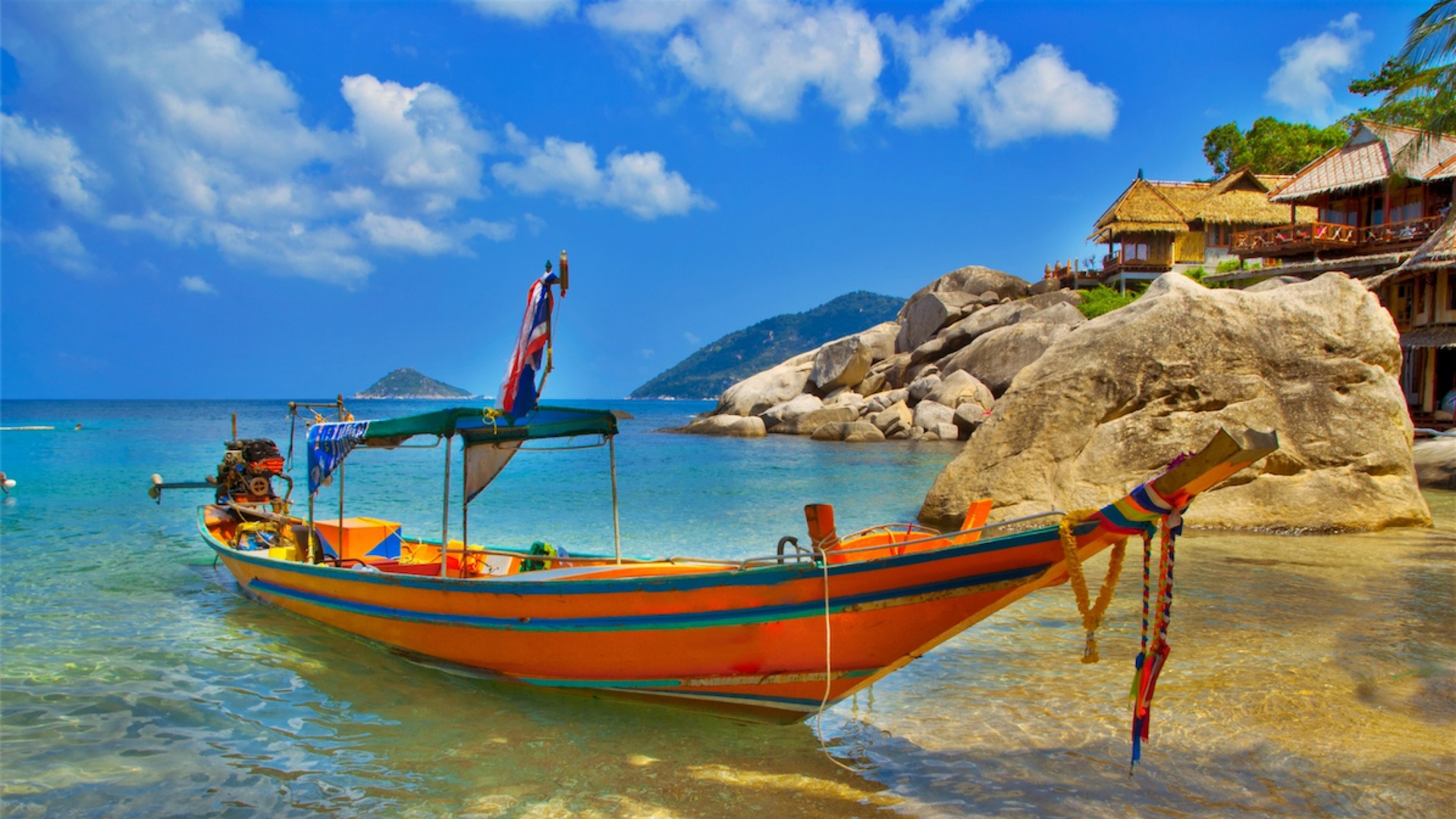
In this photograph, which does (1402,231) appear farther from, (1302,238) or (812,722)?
(812,722)

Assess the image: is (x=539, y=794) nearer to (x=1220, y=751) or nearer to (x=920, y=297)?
(x=1220, y=751)

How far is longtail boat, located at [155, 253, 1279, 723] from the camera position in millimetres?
5098

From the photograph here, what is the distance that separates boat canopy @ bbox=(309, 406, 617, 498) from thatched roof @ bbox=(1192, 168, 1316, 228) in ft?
138

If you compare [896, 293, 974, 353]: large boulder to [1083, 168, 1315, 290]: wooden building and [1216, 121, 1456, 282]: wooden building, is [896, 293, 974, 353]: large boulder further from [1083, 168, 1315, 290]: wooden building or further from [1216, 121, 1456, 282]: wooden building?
[1216, 121, 1456, 282]: wooden building

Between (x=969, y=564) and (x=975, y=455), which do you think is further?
(x=975, y=455)

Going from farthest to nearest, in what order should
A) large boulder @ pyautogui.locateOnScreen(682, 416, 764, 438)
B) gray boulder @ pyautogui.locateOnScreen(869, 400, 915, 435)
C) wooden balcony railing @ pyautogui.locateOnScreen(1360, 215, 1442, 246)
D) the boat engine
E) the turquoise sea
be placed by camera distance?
large boulder @ pyautogui.locateOnScreen(682, 416, 764, 438) < gray boulder @ pyautogui.locateOnScreen(869, 400, 915, 435) < wooden balcony railing @ pyautogui.locateOnScreen(1360, 215, 1442, 246) < the boat engine < the turquoise sea

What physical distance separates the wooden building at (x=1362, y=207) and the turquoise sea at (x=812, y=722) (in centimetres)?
2312

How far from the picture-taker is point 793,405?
4203 centimetres

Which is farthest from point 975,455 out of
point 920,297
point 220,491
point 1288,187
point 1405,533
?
point 920,297

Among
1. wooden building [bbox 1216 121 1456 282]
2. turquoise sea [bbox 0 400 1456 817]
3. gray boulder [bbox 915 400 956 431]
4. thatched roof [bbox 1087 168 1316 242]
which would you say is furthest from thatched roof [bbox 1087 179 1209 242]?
turquoise sea [bbox 0 400 1456 817]

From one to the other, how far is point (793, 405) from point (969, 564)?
3685cm

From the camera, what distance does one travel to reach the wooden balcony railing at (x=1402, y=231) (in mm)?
29161

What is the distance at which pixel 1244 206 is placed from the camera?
41.3 metres

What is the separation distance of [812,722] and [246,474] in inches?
439
